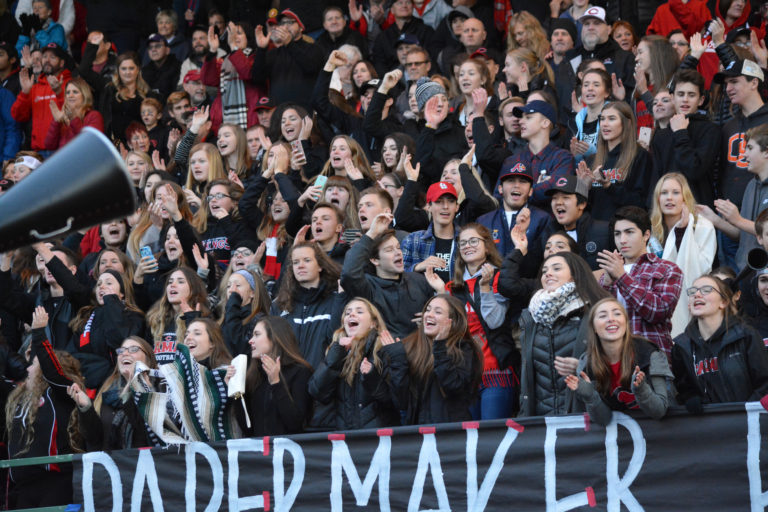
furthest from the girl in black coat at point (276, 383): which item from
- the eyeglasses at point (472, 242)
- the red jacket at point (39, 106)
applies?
the red jacket at point (39, 106)

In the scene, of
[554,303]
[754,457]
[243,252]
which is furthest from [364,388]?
[243,252]

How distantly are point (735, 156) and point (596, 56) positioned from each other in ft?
9.70

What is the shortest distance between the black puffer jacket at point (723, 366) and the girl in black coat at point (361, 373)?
64.4 inches

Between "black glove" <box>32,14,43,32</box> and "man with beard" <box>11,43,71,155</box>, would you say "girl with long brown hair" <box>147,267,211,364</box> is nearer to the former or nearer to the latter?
"man with beard" <box>11,43,71,155</box>

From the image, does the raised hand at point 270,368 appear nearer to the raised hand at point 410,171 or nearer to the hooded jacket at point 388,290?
the hooded jacket at point 388,290

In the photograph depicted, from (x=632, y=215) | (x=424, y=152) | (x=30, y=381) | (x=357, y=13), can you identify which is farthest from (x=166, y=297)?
(x=357, y=13)

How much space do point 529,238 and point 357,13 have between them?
22.4ft

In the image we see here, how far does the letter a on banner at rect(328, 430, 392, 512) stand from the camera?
262 inches

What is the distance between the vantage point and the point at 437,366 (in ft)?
22.7

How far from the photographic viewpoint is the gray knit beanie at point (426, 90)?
1070cm

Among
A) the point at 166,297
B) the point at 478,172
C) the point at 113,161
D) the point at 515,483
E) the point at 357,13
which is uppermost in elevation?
the point at 357,13

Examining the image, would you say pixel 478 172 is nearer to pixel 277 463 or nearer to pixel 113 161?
pixel 277 463

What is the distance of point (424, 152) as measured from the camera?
33.5 feet

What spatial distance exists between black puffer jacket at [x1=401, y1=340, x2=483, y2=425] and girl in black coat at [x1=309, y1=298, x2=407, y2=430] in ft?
0.47
